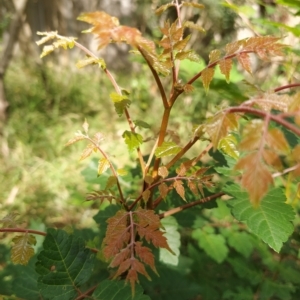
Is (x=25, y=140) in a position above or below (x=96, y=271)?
below

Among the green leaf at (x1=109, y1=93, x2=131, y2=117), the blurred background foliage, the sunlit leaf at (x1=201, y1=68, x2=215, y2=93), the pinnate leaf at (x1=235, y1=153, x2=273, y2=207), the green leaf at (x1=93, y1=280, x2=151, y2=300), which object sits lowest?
the blurred background foliage

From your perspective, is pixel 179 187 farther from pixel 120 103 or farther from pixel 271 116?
pixel 271 116

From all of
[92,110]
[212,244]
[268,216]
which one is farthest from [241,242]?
[92,110]

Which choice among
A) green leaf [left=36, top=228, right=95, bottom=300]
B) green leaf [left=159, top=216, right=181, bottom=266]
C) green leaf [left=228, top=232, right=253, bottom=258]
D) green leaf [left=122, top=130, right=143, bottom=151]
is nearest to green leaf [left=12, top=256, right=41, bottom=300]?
green leaf [left=36, top=228, right=95, bottom=300]

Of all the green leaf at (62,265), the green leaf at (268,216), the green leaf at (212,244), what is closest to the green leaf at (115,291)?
the green leaf at (62,265)

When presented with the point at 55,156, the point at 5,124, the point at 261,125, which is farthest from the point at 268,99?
the point at 5,124

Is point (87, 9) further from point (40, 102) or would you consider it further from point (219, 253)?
point (219, 253)

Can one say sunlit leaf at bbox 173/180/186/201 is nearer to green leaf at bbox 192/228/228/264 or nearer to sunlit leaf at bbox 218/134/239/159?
sunlit leaf at bbox 218/134/239/159
